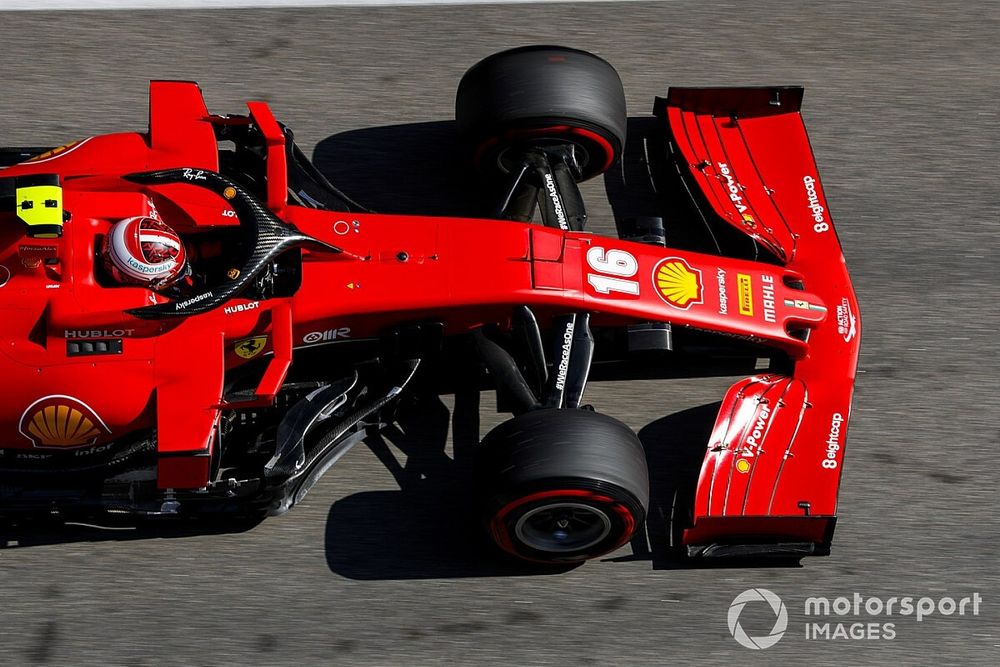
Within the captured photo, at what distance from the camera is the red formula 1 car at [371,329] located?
17.5ft

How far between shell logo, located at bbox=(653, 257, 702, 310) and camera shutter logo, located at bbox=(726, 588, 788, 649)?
150cm

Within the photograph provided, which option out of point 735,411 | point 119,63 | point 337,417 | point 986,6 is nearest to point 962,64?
point 986,6

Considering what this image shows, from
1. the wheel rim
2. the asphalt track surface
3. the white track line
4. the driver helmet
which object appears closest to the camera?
the driver helmet

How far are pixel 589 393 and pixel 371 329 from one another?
140 cm

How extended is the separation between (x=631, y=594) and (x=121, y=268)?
2.92 metres

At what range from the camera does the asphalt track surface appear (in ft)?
18.9

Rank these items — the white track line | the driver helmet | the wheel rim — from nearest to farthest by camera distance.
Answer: the driver helmet, the wheel rim, the white track line

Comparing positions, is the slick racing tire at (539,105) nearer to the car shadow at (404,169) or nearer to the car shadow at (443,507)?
the car shadow at (404,169)

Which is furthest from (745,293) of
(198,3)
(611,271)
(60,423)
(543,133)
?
(198,3)

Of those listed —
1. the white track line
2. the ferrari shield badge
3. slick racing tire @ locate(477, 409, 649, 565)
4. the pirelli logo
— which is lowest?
slick racing tire @ locate(477, 409, 649, 565)

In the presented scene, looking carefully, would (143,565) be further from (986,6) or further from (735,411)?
(986,6)

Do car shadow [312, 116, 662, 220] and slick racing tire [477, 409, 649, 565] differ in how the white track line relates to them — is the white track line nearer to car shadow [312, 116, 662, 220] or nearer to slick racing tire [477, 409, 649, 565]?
car shadow [312, 116, 662, 220]

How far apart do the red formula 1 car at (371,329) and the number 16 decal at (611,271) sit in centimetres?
1

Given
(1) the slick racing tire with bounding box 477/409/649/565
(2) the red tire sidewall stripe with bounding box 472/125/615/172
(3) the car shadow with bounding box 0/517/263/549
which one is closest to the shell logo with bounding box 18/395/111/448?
(3) the car shadow with bounding box 0/517/263/549
